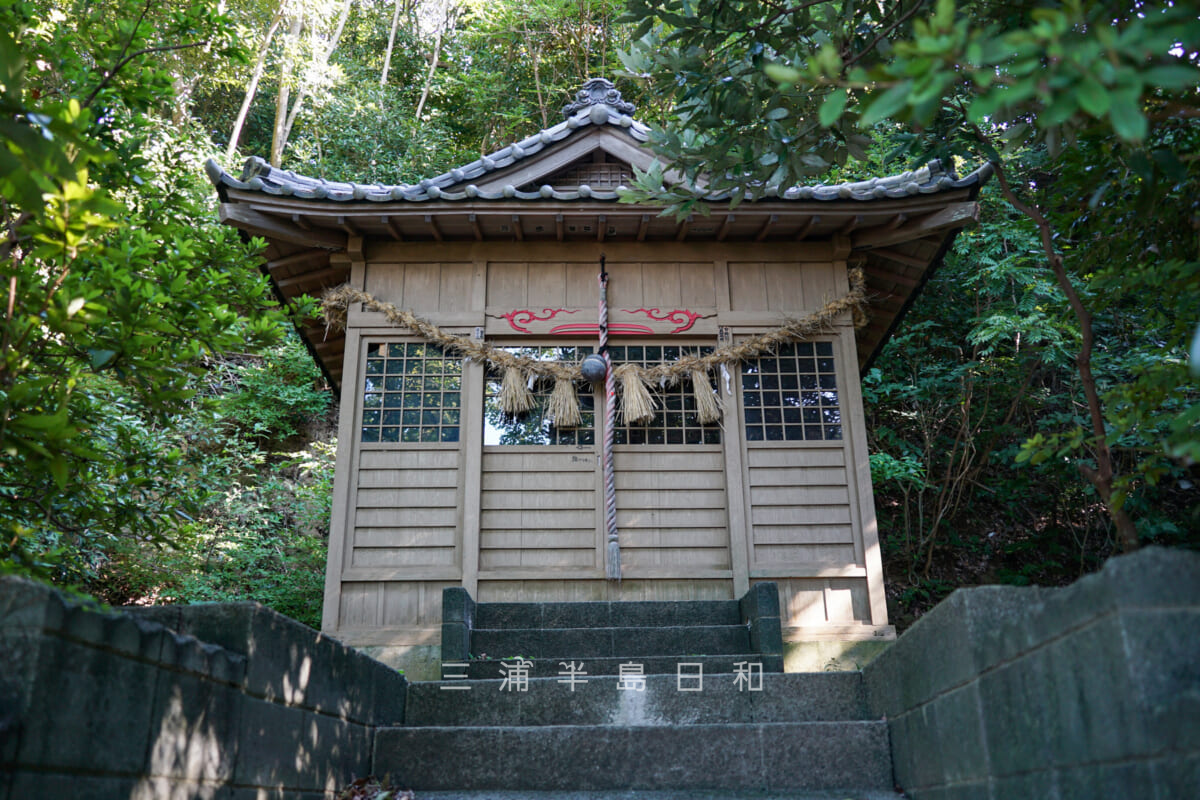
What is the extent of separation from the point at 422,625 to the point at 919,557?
657 cm

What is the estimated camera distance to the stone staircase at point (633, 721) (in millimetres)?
3182

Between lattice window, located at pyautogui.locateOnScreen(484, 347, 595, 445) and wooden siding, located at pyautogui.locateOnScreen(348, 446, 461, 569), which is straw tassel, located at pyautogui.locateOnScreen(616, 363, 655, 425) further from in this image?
wooden siding, located at pyautogui.locateOnScreen(348, 446, 461, 569)

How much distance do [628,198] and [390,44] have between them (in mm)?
15333

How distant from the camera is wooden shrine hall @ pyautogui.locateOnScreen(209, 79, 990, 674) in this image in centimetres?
550

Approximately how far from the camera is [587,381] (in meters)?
5.93

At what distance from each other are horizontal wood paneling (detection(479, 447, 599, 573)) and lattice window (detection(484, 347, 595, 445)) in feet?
0.30

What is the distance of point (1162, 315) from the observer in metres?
3.32

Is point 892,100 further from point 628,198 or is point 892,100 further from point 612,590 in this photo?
point 612,590

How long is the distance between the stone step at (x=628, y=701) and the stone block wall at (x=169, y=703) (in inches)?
27.4

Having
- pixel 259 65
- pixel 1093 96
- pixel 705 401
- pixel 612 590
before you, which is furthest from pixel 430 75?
pixel 1093 96

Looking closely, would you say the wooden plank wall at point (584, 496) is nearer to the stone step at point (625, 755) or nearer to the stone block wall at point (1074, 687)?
the stone step at point (625, 755)

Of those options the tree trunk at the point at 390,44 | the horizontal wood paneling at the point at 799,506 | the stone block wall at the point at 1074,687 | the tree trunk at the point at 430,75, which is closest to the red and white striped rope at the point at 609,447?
the horizontal wood paneling at the point at 799,506

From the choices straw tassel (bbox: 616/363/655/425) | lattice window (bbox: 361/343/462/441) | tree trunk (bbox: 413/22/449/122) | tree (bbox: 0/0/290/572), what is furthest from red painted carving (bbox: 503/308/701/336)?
tree trunk (bbox: 413/22/449/122)

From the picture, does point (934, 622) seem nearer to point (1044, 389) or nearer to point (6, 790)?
point (6, 790)
